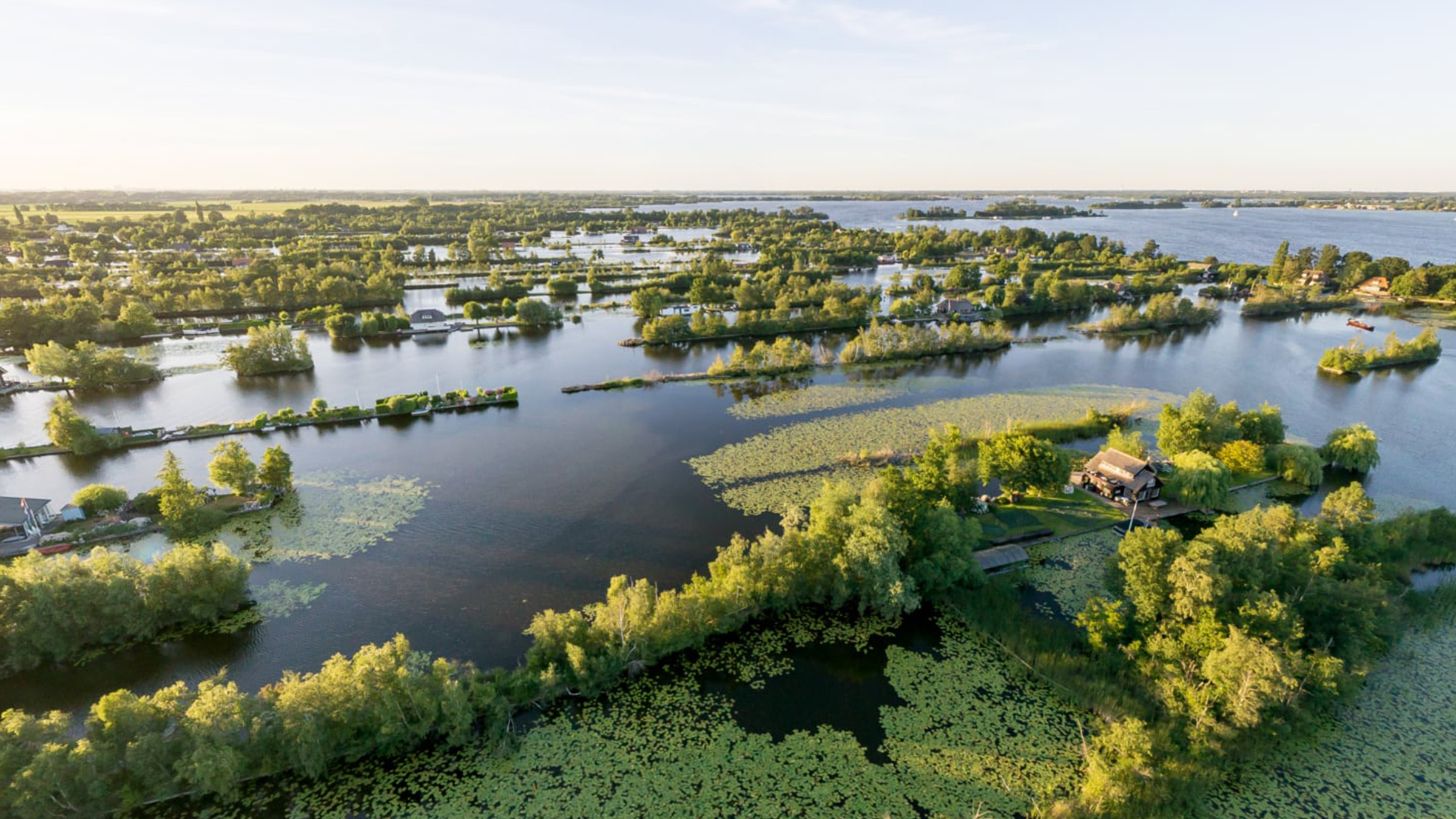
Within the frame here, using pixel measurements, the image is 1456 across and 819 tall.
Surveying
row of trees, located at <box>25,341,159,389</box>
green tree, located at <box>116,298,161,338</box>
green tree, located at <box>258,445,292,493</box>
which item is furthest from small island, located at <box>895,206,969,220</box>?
green tree, located at <box>258,445,292,493</box>

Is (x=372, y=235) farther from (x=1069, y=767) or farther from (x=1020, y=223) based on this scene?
(x=1020, y=223)

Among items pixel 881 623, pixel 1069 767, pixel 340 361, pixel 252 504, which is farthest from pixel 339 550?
pixel 340 361

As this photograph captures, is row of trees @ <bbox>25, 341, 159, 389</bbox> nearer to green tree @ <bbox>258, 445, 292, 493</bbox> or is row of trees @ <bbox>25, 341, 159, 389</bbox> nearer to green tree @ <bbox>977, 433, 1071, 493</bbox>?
green tree @ <bbox>258, 445, 292, 493</bbox>

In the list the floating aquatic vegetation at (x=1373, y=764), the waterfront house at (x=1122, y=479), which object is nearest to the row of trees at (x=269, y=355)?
the waterfront house at (x=1122, y=479)

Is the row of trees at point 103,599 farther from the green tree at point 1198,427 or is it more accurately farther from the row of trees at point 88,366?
the green tree at point 1198,427

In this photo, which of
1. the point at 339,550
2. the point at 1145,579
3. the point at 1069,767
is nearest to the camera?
the point at 1069,767
